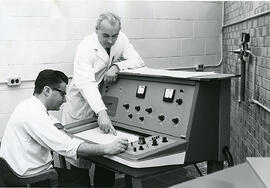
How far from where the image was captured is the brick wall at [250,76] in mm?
2270

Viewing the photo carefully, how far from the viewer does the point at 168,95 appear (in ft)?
6.44

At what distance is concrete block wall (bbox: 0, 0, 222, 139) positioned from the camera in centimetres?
275

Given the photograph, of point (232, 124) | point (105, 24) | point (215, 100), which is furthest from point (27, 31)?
point (232, 124)

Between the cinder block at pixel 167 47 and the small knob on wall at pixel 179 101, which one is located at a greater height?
the cinder block at pixel 167 47

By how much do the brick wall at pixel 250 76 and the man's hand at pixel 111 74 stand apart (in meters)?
0.96

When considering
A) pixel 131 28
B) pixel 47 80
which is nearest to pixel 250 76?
pixel 131 28

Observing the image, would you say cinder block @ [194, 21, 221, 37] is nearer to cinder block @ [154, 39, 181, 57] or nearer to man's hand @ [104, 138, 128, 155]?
cinder block @ [154, 39, 181, 57]

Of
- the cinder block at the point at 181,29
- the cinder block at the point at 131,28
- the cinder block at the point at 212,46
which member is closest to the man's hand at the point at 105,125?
the cinder block at the point at 131,28

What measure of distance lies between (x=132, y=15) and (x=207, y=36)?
89cm

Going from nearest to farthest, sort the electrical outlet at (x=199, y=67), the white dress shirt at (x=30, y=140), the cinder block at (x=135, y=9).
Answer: the white dress shirt at (x=30, y=140) < the cinder block at (x=135, y=9) < the electrical outlet at (x=199, y=67)

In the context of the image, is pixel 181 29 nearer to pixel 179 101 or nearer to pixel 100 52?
pixel 100 52

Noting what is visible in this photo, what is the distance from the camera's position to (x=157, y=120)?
200cm

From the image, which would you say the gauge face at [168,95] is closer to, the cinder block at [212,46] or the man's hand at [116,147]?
the man's hand at [116,147]

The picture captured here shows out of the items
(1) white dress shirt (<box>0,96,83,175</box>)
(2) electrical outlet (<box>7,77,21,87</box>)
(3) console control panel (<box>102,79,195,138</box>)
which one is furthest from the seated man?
(2) electrical outlet (<box>7,77,21,87</box>)
